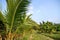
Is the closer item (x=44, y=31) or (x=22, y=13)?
(x=22, y=13)

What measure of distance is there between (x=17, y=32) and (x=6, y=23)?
830 mm

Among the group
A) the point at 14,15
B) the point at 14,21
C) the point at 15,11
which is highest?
the point at 15,11

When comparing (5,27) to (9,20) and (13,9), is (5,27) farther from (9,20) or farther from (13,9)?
(13,9)

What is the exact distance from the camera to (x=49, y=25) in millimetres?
32125

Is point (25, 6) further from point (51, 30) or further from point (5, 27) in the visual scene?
point (51, 30)

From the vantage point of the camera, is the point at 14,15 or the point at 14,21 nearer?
the point at 14,15

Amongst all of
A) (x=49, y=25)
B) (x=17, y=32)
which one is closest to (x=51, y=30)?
(x=49, y=25)

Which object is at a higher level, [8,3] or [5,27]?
[8,3]

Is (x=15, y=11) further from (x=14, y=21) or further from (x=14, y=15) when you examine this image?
(x=14, y=21)

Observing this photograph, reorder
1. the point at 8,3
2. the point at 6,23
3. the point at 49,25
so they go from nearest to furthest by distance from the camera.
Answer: the point at 8,3 < the point at 6,23 < the point at 49,25

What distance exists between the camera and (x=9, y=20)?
775cm

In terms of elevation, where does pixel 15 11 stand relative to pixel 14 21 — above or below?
above

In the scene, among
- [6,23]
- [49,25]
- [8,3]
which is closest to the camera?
[8,3]

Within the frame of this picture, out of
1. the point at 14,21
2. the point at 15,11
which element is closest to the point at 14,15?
the point at 15,11
